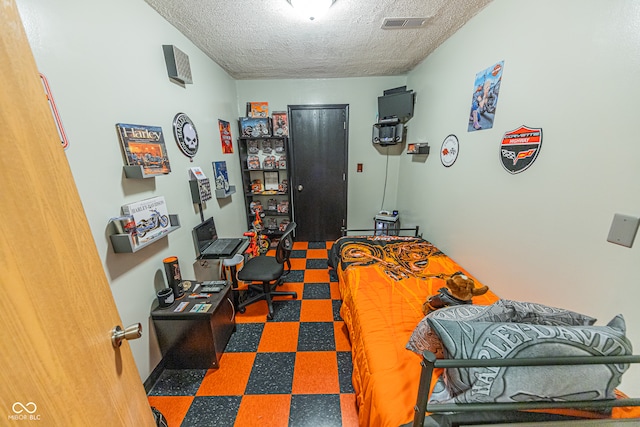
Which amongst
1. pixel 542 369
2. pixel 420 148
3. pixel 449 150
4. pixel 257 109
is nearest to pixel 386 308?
pixel 542 369

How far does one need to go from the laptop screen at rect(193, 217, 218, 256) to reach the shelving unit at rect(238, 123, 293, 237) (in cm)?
114

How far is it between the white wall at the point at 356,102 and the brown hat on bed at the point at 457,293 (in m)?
2.40

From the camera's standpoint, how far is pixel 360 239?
2.49m

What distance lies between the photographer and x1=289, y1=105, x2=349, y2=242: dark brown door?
327cm

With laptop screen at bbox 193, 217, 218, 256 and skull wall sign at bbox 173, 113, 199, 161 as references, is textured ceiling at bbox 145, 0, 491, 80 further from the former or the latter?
laptop screen at bbox 193, 217, 218, 256

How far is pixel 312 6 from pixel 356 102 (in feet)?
6.00

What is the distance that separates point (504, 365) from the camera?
62cm

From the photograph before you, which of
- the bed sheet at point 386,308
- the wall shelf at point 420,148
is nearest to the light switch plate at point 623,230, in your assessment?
the bed sheet at point 386,308

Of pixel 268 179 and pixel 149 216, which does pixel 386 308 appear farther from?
pixel 268 179

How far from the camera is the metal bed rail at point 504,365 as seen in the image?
62 cm

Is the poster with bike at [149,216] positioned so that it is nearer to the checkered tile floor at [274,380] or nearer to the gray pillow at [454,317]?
the checkered tile floor at [274,380]

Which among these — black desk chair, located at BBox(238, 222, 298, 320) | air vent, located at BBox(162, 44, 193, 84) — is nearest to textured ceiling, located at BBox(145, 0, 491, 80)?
air vent, located at BBox(162, 44, 193, 84)

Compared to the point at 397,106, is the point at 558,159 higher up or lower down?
lower down

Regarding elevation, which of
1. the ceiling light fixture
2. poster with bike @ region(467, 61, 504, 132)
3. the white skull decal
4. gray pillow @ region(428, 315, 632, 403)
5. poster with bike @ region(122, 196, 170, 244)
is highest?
the ceiling light fixture
